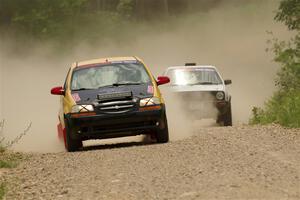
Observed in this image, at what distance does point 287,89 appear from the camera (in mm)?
21859

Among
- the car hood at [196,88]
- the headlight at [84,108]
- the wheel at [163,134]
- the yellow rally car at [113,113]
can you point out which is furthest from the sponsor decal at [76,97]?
the car hood at [196,88]

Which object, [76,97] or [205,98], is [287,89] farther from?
[76,97]

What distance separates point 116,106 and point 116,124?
1.03 ft

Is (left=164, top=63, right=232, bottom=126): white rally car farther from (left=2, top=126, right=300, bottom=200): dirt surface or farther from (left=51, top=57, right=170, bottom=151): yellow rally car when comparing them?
(left=2, top=126, right=300, bottom=200): dirt surface

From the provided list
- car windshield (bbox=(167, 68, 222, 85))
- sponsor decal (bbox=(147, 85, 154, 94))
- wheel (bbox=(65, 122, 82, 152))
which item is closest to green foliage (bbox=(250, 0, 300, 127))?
car windshield (bbox=(167, 68, 222, 85))

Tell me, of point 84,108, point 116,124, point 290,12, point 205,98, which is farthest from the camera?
point 290,12

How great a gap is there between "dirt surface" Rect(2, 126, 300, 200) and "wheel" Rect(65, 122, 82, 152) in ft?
2.03

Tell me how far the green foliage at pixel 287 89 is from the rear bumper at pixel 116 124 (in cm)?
288

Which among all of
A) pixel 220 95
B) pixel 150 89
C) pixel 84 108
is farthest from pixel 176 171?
pixel 220 95

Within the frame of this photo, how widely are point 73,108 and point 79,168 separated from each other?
3213mm

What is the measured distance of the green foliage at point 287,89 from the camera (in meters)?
17.2

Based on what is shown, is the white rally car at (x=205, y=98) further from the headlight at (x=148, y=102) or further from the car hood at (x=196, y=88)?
the headlight at (x=148, y=102)

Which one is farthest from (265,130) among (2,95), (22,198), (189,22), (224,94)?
(189,22)

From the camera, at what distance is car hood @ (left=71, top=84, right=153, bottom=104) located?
15336 millimetres
